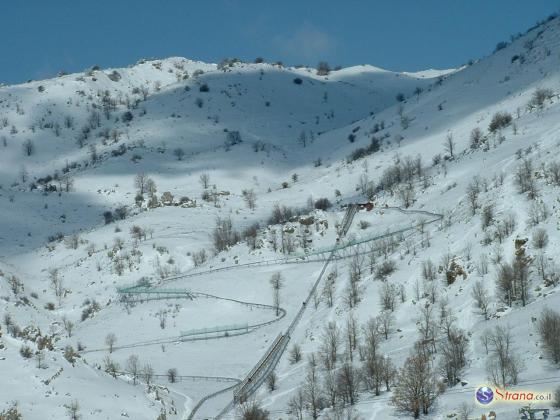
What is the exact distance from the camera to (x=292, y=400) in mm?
33500

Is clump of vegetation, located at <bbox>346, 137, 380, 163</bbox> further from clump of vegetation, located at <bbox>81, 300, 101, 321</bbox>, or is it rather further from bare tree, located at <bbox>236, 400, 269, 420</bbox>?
bare tree, located at <bbox>236, 400, 269, 420</bbox>

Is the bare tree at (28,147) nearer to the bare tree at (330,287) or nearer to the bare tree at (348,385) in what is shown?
the bare tree at (330,287)

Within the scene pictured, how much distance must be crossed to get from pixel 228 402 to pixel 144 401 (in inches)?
322

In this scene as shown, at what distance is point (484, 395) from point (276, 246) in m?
36.2

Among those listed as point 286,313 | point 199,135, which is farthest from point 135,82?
point 286,313

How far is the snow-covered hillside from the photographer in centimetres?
3334

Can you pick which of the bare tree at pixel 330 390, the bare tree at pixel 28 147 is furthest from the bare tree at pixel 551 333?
the bare tree at pixel 28 147

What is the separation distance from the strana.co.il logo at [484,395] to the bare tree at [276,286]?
24.7 metres

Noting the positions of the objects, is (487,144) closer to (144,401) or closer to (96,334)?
(96,334)

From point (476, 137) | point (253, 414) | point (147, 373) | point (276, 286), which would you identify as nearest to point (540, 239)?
point (253, 414)

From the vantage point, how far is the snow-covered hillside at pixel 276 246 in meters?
33.3

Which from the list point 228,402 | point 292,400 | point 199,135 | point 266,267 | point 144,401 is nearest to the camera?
Result: point 144,401

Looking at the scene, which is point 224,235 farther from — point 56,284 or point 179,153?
point 179,153

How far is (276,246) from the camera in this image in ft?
206
